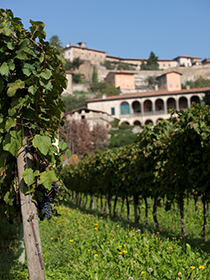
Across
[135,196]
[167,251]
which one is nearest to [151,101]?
[135,196]

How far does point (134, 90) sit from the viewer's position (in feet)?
211

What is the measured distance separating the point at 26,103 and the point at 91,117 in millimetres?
45257

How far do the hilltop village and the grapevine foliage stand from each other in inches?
1009

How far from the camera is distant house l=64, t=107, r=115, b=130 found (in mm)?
47375

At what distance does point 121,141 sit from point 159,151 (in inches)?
1437

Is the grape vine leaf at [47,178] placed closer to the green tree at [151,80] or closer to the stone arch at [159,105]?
the stone arch at [159,105]

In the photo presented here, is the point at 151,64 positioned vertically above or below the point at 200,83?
above

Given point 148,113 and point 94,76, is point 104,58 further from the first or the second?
point 148,113

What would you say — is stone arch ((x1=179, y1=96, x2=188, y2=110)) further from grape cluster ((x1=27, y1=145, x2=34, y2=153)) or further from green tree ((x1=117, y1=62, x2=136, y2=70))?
grape cluster ((x1=27, y1=145, x2=34, y2=153))

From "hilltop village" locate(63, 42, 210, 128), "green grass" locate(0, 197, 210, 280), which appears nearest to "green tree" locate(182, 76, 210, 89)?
"hilltop village" locate(63, 42, 210, 128)

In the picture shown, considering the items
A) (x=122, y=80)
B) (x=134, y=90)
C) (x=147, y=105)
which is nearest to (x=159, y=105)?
(x=147, y=105)

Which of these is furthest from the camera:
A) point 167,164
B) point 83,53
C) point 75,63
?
point 83,53

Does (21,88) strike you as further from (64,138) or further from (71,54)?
(71,54)

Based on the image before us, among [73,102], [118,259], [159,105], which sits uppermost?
[73,102]
